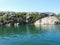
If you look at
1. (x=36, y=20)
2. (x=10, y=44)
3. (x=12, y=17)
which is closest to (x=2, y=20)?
(x=12, y=17)

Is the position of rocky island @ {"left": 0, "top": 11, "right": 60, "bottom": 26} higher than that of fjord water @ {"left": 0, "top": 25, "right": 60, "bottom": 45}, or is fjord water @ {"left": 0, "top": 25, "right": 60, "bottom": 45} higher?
rocky island @ {"left": 0, "top": 11, "right": 60, "bottom": 26}

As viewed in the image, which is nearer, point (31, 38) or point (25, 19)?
point (31, 38)

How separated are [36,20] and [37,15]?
12.5ft

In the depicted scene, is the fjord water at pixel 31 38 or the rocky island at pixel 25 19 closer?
the fjord water at pixel 31 38

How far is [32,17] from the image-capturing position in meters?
88.2

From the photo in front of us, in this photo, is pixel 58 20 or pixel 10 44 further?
pixel 58 20

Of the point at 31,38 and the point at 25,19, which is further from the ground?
the point at 25,19

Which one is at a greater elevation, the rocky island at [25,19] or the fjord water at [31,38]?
the rocky island at [25,19]

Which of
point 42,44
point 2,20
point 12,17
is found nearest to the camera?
Answer: point 42,44

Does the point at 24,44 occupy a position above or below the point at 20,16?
below

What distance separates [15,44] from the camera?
2356 cm

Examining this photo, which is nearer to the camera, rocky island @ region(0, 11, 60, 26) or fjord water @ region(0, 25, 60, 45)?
fjord water @ region(0, 25, 60, 45)

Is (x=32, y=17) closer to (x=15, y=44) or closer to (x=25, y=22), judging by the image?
(x=25, y=22)

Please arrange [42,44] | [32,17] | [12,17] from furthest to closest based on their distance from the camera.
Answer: [32,17] → [12,17] → [42,44]
